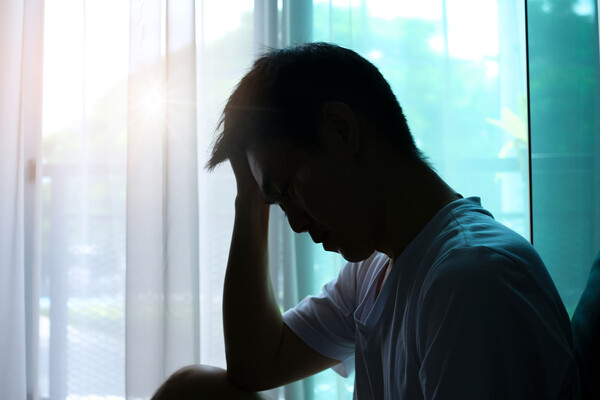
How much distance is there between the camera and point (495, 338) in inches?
20.7

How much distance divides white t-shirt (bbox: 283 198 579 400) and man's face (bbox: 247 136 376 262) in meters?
0.08

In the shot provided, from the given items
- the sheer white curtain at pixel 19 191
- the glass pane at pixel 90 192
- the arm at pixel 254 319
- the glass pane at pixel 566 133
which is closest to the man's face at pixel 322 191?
the arm at pixel 254 319

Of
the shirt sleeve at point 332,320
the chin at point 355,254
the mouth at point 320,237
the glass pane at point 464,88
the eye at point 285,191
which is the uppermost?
the glass pane at point 464,88

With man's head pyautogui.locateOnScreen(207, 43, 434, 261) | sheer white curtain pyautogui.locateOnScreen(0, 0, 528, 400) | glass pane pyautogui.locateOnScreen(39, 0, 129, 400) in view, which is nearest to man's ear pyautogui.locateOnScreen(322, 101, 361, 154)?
man's head pyautogui.locateOnScreen(207, 43, 434, 261)

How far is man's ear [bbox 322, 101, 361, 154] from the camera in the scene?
0.75 m

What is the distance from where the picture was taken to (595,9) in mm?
1045

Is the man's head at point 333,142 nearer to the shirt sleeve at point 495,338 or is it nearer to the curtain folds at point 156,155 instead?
the shirt sleeve at point 495,338

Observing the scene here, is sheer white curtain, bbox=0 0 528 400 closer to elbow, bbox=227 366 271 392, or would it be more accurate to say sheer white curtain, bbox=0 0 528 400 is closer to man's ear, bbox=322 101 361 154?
elbow, bbox=227 366 271 392

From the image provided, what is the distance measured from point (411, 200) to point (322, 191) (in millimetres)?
122

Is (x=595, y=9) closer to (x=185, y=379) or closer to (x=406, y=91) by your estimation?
(x=406, y=91)

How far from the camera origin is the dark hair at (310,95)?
30.0 inches

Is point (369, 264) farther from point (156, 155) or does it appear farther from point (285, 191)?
point (156, 155)

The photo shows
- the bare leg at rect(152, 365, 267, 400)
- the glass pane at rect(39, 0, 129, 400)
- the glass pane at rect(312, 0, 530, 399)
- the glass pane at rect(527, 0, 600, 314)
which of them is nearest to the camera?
the bare leg at rect(152, 365, 267, 400)

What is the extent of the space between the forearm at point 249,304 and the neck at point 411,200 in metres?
0.33
